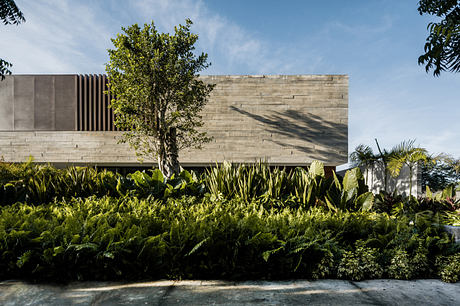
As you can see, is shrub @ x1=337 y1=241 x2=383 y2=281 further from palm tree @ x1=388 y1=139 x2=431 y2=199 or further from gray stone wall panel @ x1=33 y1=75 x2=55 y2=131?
gray stone wall panel @ x1=33 y1=75 x2=55 y2=131

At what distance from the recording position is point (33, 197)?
5406 mm

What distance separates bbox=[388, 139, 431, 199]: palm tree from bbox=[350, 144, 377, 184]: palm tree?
1.24m

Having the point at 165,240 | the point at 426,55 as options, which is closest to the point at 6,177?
the point at 165,240

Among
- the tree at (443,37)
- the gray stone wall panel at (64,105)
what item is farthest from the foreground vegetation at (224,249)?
the gray stone wall panel at (64,105)

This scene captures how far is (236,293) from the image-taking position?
242cm

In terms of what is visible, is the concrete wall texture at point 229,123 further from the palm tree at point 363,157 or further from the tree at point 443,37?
the tree at point 443,37

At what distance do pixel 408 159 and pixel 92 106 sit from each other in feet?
39.3

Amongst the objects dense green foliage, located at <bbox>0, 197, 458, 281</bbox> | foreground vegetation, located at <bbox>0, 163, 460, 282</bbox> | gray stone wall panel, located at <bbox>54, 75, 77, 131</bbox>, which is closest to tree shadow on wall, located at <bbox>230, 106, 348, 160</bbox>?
gray stone wall panel, located at <bbox>54, 75, 77, 131</bbox>

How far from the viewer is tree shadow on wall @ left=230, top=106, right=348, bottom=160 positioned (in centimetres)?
1128

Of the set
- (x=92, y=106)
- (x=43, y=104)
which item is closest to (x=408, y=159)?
A: (x=92, y=106)

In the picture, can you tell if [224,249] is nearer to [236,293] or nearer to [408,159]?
[236,293]

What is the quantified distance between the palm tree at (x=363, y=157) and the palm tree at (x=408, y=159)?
4.08 feet

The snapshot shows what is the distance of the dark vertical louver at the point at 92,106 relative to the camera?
1154cm

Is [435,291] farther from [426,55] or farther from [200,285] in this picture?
[426,55]
